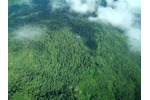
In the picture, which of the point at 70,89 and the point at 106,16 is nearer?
the point at 70,89

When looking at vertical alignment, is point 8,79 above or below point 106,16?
below

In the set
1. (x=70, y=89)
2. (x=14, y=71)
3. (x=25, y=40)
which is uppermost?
(x=25, y=40)

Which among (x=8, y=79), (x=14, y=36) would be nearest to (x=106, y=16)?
(x=14, y=36)

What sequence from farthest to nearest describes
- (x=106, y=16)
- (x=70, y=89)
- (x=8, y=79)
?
1. (x=106, y=16)
2. (x=70, y=89)
3. (x=8, y=79)

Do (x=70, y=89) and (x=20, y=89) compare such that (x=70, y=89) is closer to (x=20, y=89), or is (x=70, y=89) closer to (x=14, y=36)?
(x=20, y=89)

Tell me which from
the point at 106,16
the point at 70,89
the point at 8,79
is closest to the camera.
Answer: the point at 8,79
